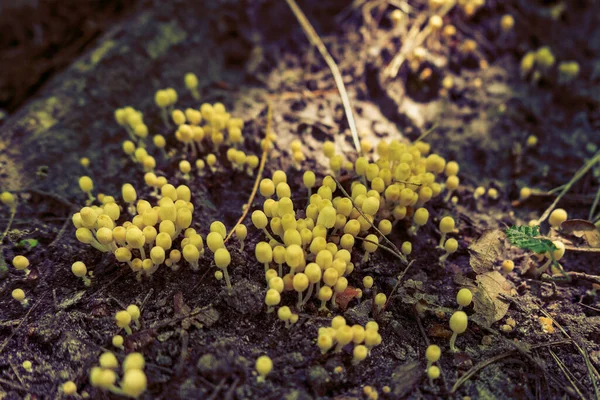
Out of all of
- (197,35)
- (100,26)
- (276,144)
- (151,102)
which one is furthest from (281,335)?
(100,26)

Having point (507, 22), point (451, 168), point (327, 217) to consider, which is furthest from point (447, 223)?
point (507, 22)

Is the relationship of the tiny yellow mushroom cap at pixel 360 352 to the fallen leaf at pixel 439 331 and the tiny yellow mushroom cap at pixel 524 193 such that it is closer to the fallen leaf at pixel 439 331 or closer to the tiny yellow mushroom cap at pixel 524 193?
the fallen leaf at pixel 439 331

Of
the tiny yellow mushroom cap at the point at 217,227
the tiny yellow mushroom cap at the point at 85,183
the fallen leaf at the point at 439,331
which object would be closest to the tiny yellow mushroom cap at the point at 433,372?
the fallen leaf at the point at 439,331

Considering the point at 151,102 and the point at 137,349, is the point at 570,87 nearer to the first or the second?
the point at 151,102

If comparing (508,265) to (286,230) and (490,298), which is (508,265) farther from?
(286,230)

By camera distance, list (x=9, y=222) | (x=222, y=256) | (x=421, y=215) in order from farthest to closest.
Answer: (x=9, y=222)
(x=421, y=215)
(x=222, y=256)

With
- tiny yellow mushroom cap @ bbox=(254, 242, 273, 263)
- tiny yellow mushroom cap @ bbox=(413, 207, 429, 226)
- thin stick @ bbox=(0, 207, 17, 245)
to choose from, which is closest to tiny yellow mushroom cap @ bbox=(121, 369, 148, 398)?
tiny yellow mushroom cap @ bbox=(254, 242, 273, 263)
